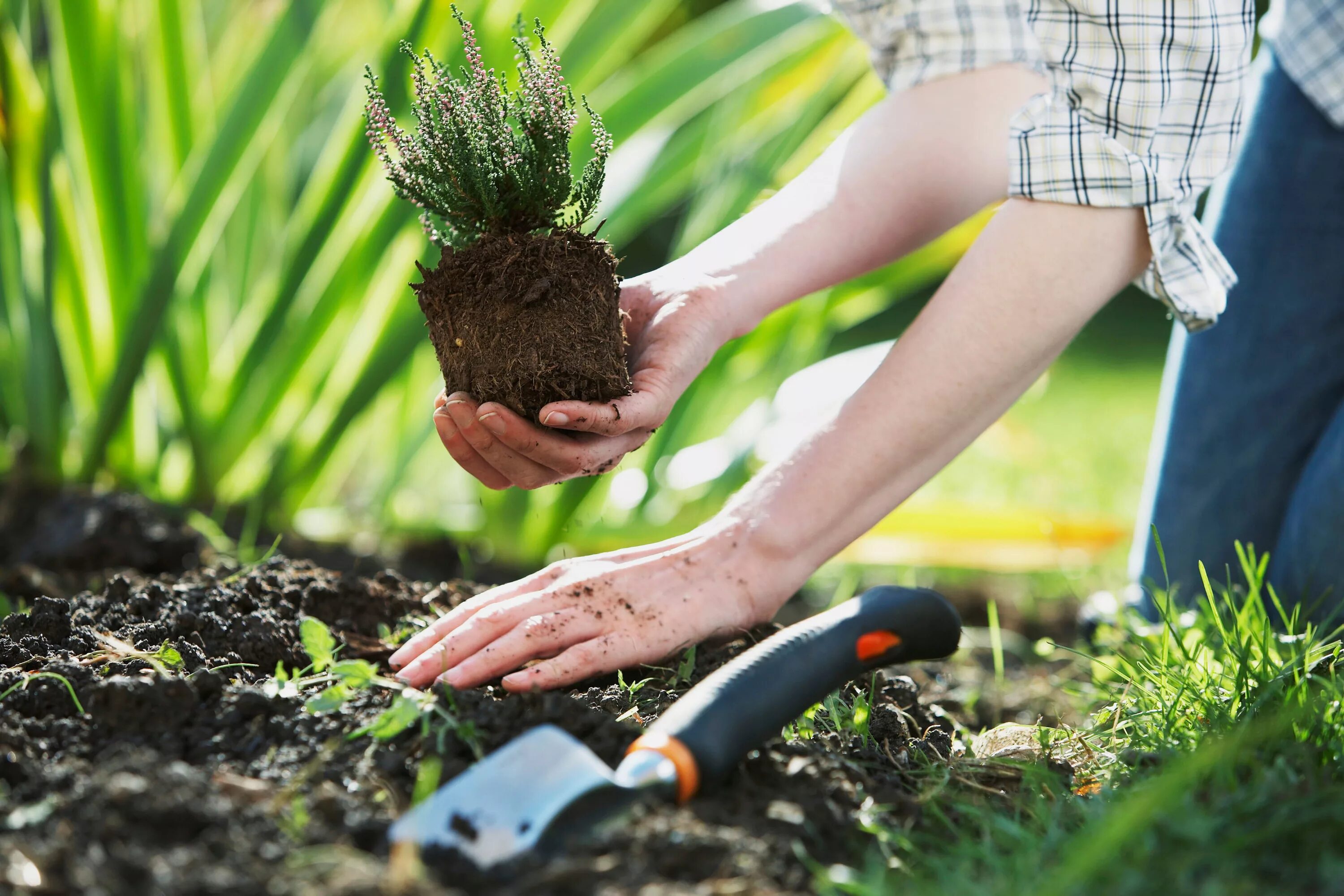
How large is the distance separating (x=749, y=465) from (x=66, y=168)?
148 centimetres

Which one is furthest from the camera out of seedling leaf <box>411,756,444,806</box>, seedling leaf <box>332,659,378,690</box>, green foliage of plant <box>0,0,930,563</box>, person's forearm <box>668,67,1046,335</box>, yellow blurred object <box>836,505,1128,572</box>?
yellow blurred object <box>836,505,1128,572</box>

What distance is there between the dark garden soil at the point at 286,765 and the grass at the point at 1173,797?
7 centimetres

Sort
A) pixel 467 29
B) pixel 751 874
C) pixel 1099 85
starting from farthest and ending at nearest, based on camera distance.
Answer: pixel 1099 85 < pixel 467 29 < pixel 751 874

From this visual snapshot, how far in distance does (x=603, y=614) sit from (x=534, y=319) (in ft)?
1.15

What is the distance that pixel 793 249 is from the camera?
1.44 meters

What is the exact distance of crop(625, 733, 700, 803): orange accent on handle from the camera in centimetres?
86

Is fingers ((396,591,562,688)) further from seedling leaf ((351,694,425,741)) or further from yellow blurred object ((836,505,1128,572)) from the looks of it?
yellow blurred object ((836,505,1128,572))

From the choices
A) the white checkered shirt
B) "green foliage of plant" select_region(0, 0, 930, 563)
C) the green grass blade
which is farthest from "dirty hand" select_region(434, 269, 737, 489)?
the white checkered shirt

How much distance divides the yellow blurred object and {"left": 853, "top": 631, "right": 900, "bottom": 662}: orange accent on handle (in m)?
1.34

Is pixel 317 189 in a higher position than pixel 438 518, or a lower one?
higher

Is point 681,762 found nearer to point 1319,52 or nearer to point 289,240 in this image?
point 289,240

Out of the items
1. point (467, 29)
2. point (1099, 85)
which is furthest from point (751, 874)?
point (1099, 85)

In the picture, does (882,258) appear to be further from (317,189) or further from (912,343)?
(317,189)

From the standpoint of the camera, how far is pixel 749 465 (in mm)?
2236
